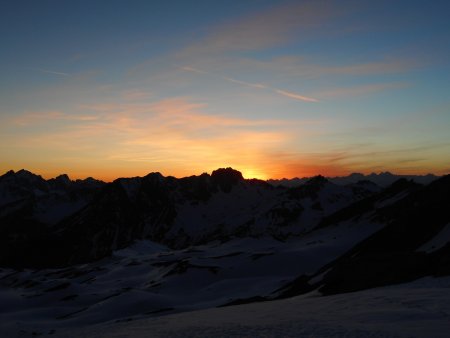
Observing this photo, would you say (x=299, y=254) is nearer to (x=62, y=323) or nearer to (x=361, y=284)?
(x=62, y=323)

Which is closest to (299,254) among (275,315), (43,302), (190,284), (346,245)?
(346,245)

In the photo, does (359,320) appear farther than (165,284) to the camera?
No

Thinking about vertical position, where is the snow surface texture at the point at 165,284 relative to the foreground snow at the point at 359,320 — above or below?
below

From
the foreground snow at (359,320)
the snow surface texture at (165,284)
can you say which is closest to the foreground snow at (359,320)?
the foreground snow at (359,320)

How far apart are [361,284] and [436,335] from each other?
20.3 metres

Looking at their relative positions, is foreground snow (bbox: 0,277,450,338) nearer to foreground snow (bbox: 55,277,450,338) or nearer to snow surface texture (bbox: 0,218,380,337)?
foreground snow (bbox: 55,277,450,338)

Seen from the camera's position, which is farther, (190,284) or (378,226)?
(378,226)

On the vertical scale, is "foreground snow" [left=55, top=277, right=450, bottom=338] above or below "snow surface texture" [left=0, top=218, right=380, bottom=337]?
above

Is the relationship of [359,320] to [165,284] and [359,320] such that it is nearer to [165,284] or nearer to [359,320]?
[359,320]

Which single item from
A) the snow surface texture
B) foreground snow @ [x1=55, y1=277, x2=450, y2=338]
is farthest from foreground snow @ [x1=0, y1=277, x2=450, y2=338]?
the snow surface texture

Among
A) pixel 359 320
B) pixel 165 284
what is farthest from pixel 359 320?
pixel 165 284

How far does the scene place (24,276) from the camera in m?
152

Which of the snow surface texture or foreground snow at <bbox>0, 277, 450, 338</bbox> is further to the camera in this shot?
the snow surface texture

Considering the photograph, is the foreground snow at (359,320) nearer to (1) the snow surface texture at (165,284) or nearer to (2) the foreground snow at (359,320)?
(2) the foreground snow at (359,320)
